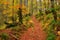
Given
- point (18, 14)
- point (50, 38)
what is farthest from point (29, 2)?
point (50, 38)

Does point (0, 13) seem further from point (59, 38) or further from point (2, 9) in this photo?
point (59, 38)

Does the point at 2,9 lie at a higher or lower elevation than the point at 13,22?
higher

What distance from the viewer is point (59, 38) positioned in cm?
984

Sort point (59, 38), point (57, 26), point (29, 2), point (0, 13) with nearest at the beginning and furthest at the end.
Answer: point (59, 38)
point (57, 26)
point (0, 13)
point (29, 2)

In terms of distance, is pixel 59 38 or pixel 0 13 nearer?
pixel 59 38

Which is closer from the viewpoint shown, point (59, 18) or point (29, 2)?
point (59, 18)

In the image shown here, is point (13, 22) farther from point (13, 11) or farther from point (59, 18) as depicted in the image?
point (59, 18)

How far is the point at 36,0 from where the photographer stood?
5181 centimetres

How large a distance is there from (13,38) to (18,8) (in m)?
7.28

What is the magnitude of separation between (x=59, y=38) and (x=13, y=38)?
4.17 meters

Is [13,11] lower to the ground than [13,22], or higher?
higher

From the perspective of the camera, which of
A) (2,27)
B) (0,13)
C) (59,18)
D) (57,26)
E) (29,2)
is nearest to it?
(57,26)

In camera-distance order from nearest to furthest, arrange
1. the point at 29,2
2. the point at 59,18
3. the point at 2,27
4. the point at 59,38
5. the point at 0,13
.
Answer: the point at 59,38, the point at 59,18, the point at 2,27, the point at 0,13, the point at 29,2

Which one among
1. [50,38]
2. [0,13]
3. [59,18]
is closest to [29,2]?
[0,13]
